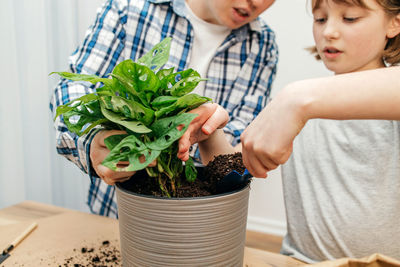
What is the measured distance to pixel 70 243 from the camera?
0.74 metres

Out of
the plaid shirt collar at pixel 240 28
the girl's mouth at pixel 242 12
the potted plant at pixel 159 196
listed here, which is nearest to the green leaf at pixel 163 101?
the potted plant at pixel 159 196

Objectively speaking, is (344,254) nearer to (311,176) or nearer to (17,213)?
(311,176)

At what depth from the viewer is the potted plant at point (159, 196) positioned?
456mm

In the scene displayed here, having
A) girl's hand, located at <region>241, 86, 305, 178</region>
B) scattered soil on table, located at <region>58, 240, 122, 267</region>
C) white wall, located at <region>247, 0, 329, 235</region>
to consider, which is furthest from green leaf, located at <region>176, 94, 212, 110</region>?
white wall, located at <region>247, 0, 329, 235</region>

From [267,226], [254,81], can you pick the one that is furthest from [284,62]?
[267,226]

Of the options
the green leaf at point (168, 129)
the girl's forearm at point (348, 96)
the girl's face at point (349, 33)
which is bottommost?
the green leaf at point (168, 129)

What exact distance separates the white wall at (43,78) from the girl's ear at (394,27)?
94 centimetres

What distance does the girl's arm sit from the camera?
0.51 m

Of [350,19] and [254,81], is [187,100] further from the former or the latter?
[254,81]

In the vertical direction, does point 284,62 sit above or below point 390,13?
below

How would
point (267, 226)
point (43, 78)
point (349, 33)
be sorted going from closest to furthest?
1. point (349, 33)
2. point (43, 78)
3. point (267, 226)

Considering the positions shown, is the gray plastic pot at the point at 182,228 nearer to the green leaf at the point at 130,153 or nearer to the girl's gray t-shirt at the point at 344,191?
the green leaf at the point at 130,153

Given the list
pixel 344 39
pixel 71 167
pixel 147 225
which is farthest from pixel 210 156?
pixel 71 167

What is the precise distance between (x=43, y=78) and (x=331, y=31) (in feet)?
4.19
